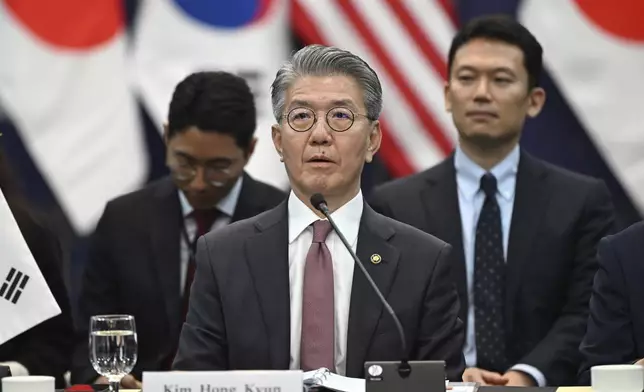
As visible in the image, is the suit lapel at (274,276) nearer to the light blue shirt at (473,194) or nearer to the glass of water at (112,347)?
the glass of water at (112,347)

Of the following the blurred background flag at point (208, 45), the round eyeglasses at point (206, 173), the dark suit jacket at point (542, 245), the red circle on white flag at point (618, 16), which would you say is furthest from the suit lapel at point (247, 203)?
the red circle on white flag at point (618, 16)

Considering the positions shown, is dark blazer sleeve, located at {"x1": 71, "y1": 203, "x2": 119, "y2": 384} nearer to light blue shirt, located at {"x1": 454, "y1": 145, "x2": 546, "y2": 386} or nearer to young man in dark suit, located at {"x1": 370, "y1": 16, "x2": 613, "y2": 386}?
young man in dark suit, located at {"x1": 370, "y1": 16, "x2": 613, "y2": 386}

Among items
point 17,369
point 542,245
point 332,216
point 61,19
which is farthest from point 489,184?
point 61,19

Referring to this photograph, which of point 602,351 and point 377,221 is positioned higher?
point 377,221

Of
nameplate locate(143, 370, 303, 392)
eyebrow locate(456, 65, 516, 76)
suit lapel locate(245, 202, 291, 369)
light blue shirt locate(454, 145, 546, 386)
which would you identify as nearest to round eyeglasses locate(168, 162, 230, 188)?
light blue shirt locate(454, 145, 546, 386)

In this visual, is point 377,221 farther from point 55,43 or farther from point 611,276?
point 55,43

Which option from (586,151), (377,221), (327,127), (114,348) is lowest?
(114,348)

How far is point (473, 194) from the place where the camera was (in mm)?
4812

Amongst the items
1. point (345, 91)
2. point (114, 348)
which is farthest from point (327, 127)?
point (114, 348)

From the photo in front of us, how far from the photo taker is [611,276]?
3.82 metres

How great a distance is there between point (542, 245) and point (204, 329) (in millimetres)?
1647

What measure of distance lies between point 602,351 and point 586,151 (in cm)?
201

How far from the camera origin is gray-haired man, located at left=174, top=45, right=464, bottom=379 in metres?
3.41

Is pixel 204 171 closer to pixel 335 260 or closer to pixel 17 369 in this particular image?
pixel 17 369
